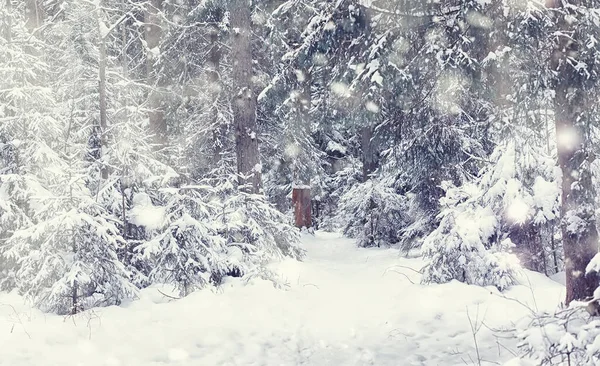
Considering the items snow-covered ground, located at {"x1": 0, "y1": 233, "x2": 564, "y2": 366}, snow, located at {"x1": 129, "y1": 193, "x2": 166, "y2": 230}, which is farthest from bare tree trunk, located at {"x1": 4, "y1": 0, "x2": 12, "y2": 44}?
snow-covered ground, located at {"x1": 0, "y1": 233, "x2": 564, "y2": 366}

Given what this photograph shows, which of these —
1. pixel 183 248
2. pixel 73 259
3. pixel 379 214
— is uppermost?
pixel 379 214

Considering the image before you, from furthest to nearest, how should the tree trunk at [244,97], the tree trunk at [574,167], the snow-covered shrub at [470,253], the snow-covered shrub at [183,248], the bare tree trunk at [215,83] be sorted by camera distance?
the bare tree trunk at [215,83], the tree trunk at [244,97], the snow-covered shrub at [470,253], the snow-covered shrub at [183,248], the tree trunk at [574,167]

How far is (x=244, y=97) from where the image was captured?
12.1 metres

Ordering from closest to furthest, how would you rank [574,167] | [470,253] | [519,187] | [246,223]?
1. [574,167]
2. [470,253]
3. [519,187]
4. [246,223]

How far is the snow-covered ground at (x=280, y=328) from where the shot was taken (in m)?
5.97

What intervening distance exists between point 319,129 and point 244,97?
214cm

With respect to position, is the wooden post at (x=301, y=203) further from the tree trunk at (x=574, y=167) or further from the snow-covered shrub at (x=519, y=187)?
the tree trunk at (x=574, y=167)

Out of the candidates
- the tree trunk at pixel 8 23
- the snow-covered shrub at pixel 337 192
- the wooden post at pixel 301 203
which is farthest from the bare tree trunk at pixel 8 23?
the wooden post at pixel 301 203

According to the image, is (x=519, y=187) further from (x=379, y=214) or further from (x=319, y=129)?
(x=379, y=214)

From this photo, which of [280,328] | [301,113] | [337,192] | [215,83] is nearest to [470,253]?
[280,328]

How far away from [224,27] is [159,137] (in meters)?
3.64

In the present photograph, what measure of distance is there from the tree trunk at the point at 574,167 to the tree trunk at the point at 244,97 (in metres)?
7.06

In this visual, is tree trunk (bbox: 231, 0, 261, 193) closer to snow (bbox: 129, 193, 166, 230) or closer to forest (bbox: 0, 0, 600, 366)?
forest (bbox: 0, 0, 600, 366)

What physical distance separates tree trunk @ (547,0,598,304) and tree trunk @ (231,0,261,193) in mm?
7064
